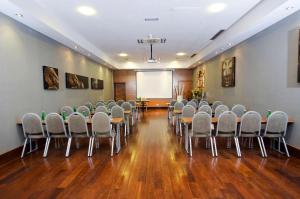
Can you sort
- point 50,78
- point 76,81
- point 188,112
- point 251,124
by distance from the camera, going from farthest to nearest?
point 76,81 < point 188,112 < point 50,78 < point 251,124

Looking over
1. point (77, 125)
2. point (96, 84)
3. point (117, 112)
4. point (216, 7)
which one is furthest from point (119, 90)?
point (216, 7)

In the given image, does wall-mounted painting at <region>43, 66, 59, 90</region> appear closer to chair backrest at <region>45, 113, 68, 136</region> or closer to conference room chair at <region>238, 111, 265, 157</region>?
chair backrest at <region>45, 113, 68, 136</region>

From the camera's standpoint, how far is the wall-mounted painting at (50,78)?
17.8ft

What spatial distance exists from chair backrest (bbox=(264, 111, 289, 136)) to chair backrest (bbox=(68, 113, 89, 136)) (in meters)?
4.05

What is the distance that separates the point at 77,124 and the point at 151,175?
2073mm

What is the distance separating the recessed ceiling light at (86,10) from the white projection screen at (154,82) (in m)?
9.93

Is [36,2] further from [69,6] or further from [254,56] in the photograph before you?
[254,56]

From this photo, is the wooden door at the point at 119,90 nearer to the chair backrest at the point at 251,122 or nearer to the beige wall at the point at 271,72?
the beige wall at the point at 271,72

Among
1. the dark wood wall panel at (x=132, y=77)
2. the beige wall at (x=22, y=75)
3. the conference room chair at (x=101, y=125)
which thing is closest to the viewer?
the beige wall at (x=22, y=75)

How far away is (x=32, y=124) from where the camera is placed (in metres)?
4.09

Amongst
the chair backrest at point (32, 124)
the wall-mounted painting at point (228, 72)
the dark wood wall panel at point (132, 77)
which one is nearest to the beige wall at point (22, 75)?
the chair backrest at point (32, 124)

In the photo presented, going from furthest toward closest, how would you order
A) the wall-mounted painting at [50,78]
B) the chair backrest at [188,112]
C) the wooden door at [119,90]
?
the wooden door at [119,90]
the chair backrest at [188,112]
the wall-mounted painting at [50,78]

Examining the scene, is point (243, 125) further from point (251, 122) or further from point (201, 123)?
point (201, 123)

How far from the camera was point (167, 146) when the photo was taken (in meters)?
4.96
